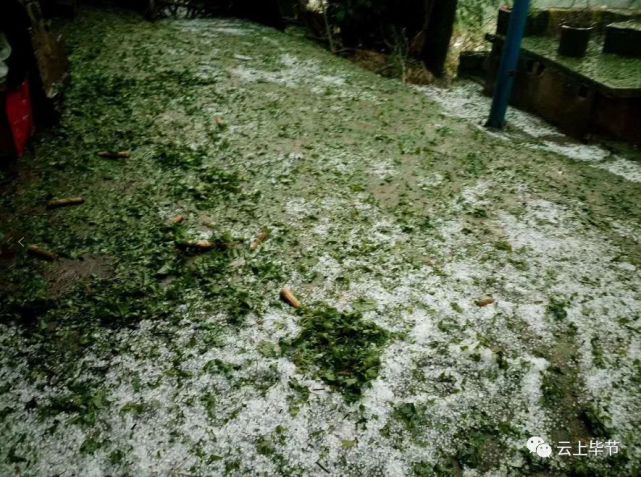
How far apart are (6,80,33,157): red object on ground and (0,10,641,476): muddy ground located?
13 cm

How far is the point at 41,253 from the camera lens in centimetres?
237

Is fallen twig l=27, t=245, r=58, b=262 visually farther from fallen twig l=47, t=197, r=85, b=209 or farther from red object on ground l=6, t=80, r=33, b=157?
red object on ground l=6, t=80, r=33, b=157

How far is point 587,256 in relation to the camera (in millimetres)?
2660

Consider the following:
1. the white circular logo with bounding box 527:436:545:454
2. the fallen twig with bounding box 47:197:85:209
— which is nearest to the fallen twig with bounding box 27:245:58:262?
the fallen twig with bounding box 47:197:85:209

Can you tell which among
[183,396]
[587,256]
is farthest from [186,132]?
[587,256]

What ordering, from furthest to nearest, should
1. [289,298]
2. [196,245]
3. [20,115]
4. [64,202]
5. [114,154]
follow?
[114,154], [20,115], [64,202], [196,245], [289,298]

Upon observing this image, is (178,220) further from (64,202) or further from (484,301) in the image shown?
(484,301)

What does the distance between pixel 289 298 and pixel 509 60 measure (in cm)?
332

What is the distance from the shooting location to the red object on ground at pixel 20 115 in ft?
9.33

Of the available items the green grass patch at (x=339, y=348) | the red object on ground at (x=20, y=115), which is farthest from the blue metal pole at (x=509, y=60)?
the red object on ground at (x=20, y=115)

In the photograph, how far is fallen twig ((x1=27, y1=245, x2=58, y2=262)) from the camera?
7.76ft

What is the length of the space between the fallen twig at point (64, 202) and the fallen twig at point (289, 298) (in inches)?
58.0

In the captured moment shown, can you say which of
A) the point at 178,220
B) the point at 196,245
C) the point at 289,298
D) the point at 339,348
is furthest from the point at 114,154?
the point at 339,348

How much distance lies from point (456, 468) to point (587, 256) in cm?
169
